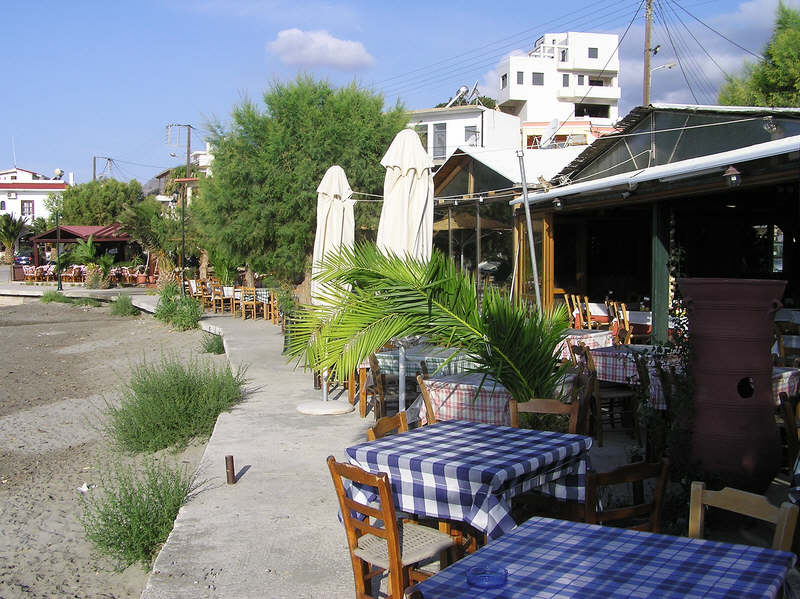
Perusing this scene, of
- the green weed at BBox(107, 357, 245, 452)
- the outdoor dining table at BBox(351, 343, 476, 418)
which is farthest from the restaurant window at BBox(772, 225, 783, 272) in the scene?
the green weed at BBox(107, 357, 245, 452)

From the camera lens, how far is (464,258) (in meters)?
14.8

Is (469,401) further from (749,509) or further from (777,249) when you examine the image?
(777,249)

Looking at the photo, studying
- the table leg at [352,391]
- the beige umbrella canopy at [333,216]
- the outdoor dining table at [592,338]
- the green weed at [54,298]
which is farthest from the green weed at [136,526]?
the green weed at [54,298]

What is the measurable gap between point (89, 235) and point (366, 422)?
35.3 metres

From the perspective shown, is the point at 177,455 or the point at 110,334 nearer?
the point at 177,455

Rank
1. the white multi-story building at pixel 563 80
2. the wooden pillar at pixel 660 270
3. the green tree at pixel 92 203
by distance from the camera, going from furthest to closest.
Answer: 1. the white multi-story building at pixel 563 80
2. the green tree at pixel 92 203
3. the wooden pillar at pixel 660 270

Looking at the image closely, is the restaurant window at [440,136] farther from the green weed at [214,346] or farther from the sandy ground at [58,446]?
the green weed at [214,346]

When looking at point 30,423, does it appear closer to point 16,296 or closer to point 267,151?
point 267,151

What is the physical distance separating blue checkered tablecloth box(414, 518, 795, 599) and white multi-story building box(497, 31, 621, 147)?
55633mm

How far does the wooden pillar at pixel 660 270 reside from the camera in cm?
977

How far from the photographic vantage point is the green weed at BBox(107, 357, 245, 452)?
7.70 m

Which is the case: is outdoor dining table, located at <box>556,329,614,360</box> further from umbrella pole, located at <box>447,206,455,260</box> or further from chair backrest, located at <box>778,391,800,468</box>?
umbrella pole, located at <box>447,206,455,260</box>

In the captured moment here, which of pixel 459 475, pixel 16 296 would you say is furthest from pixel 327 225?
pixel 16 296

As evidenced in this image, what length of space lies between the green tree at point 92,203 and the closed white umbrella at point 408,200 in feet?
166
